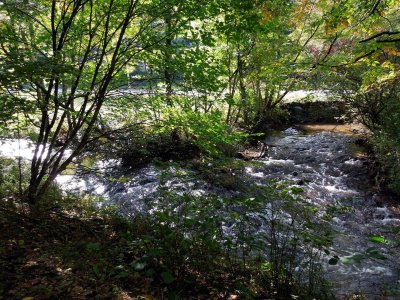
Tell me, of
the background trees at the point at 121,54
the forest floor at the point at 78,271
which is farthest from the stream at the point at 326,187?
the forest floor at the point at 78,271

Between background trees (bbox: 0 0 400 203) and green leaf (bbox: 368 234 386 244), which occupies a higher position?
background trees (bbox: 0 0 400 203)

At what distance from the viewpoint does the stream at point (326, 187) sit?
4.77 m

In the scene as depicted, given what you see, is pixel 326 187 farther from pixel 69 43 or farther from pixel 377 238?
pixel 69 43

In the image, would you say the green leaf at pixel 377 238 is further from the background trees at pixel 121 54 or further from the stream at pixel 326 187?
the background trees at pixel 121 54

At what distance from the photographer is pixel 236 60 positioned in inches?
444

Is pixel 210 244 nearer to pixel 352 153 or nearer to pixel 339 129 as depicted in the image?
pixel 352 153

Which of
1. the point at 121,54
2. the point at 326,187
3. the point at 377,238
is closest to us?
the point at 377,238

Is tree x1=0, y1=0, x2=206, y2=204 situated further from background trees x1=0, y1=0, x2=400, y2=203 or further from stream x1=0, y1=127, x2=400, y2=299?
stream x1=0, y1=127, x2=400, y2=299

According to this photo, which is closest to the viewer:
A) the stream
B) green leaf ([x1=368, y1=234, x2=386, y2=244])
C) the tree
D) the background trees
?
green leaf ([x1=368, y1=234, x2=386, y2=244])

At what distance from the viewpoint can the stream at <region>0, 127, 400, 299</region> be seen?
4770 millimetres

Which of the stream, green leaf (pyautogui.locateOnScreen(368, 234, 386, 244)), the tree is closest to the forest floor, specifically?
the stream

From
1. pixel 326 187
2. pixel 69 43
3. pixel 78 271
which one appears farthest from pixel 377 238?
pixel 326 187

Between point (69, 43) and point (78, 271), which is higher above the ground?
point (69, 43)

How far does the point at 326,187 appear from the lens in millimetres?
9305
